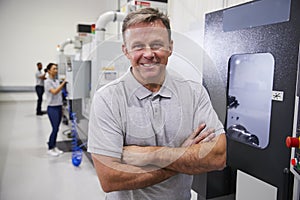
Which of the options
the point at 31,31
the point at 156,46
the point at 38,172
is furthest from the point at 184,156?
the point at 31,31

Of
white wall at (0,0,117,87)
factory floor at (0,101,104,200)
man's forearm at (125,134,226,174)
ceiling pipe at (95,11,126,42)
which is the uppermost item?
white wall at (0,0,117,87)

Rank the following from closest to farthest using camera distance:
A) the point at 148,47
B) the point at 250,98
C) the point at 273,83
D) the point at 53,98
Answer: the point at 148,47 < the point at 273,83 < the point at 250,98 < the point at 53,98

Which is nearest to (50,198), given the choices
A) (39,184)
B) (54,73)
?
(39,184)

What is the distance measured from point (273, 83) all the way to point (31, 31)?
304 inches

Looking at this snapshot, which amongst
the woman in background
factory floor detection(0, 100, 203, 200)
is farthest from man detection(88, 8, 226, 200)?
the woman in background

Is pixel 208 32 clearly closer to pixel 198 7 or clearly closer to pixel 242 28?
pixel 242 28

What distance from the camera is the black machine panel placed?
928 millimetres

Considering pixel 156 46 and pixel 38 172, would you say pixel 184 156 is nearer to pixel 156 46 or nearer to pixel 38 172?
pixel 156 46

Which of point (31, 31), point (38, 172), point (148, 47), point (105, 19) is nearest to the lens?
point (148, 47)

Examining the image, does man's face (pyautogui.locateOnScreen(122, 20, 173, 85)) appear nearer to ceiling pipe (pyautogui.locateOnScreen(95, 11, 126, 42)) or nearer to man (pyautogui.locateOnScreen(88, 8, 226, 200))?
man (pyautogui.locateOnScreen(88, 8, 226, 200))

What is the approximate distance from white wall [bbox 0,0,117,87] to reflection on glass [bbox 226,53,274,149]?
6.56 m

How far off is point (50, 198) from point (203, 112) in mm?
2036

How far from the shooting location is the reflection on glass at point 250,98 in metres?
1.06

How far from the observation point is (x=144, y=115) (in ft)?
2.55
